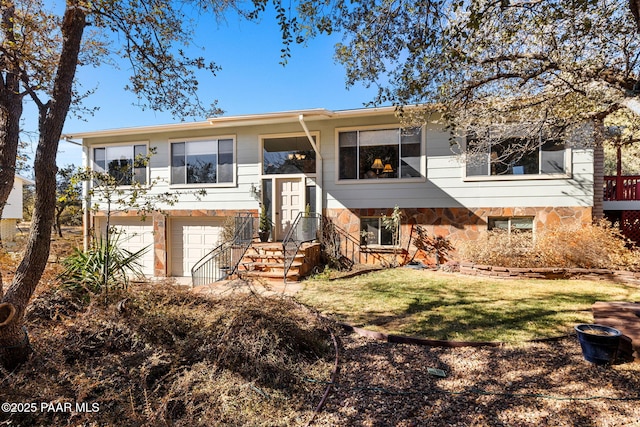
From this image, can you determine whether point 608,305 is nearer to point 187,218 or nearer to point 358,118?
point 358,118

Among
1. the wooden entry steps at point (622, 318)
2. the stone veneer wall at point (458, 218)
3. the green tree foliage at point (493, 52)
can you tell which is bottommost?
the wooden entry steps at point (622, 318)

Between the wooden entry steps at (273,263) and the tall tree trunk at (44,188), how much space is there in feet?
14.9

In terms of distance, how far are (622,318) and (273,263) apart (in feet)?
20.7

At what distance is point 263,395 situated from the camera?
8.79 feet

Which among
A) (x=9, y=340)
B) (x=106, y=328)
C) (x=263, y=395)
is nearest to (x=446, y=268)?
(x=263, y=395)

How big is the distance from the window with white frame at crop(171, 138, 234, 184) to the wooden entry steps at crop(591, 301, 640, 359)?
373 inches

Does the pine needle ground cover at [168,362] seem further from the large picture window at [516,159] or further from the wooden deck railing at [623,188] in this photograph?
the wooden deck railing at [623,188]

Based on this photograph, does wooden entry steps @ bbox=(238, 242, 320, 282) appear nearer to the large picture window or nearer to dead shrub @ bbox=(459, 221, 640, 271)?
dead shrub @ bbox=(459, 221, 640, 271)

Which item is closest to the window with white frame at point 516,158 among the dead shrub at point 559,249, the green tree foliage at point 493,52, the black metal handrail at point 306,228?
the dead shrub at point 559,249

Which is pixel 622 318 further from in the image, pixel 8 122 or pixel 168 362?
pixel 8 122

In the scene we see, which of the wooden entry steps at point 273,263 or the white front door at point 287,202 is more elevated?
the white front door at point 287,202

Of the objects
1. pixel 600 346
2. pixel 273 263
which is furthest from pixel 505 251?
pixel 273 263

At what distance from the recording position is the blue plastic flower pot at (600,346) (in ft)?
9.71

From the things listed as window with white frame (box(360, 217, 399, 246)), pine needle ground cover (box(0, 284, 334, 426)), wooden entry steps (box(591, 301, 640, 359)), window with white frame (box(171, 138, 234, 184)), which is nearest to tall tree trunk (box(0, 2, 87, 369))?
pine needle ground cover (box(0, 284, 334, 426))
